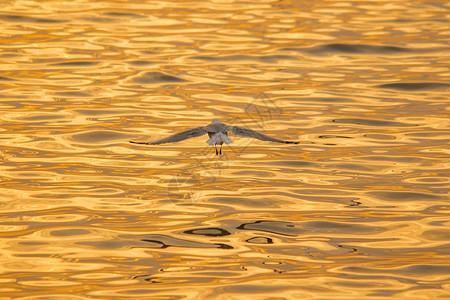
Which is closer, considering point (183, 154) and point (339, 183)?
point (339, 183)

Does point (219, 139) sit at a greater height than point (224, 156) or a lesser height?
greater

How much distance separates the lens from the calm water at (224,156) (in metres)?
7.95

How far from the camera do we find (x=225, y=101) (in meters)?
14.1

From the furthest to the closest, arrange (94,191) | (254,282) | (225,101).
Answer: (225,101) < (94,191) < (254,282)

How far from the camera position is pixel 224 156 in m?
11.5

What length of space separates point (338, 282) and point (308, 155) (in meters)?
3.96

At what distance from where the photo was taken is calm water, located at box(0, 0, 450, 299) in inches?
313

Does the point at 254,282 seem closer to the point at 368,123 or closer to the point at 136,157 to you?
the point at 136,157

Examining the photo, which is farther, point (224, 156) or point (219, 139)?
point (224, 156)

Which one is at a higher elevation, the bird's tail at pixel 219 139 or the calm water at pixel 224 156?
the bird's tail at pixel 219 139

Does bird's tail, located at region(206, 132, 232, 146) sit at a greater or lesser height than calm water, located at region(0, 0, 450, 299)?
greater

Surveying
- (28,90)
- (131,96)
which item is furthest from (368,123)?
(28,90)

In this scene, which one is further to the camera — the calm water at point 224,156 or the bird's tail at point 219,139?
the bird's tail at point 219,139

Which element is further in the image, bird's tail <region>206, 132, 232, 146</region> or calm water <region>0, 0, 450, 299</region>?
bird's tail <region>206, 132, 232, 146</region>
